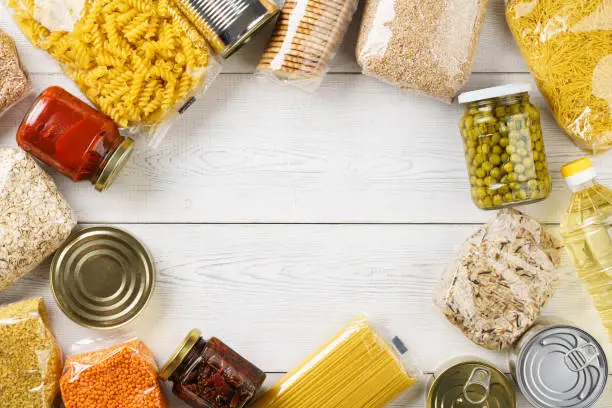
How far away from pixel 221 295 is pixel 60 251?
0.37m

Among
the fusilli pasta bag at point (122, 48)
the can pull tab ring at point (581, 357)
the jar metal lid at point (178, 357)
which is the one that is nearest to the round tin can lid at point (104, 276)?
the jar metal lid at point (178, 357)

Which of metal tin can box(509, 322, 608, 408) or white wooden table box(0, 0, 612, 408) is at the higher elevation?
white wooden table box(0, 0, 612, 408)

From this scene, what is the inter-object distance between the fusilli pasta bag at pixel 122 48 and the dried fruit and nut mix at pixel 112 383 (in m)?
0.50

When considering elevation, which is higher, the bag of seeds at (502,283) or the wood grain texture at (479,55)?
the wood grain texture at (479,55)

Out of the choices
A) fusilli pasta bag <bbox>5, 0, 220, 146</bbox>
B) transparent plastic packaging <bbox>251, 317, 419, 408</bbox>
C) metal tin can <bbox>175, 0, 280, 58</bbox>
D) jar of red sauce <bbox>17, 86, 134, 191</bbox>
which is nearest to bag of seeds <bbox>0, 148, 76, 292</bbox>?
jar of red sauce <bbox>17, 86, 134, 191</bbox>

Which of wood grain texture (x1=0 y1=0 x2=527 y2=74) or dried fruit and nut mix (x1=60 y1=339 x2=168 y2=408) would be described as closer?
→ dried fruit and nut mix (x1=60 y1=339 x2=168 y2=408)

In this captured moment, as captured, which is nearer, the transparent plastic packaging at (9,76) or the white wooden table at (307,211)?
the transparent plastic packaging at (9,76)

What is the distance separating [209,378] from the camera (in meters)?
1.30

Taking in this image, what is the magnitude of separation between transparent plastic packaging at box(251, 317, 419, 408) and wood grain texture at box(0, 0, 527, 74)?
623 millimetres

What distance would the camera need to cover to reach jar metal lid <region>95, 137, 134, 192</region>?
1.31 meters

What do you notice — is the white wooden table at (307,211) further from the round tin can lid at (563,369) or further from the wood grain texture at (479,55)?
the round tin can lid at (563,369)

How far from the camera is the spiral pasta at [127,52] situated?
128cm

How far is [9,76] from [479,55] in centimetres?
104

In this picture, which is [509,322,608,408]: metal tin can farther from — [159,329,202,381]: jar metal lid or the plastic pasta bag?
[159,329,202,381]: jar metal lid
